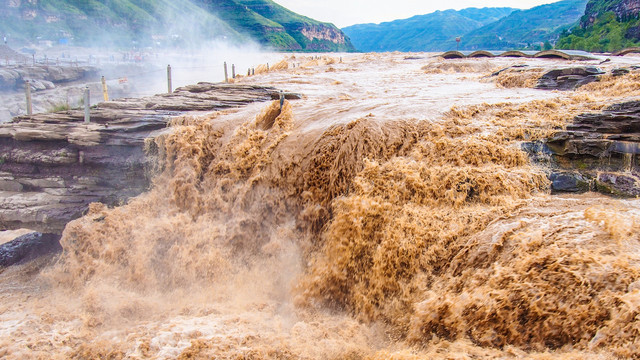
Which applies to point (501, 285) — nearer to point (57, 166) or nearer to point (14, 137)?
point (57, 166)

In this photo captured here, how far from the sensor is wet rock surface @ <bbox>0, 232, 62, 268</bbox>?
8.49 metres

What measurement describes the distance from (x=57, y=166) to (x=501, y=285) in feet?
29.0

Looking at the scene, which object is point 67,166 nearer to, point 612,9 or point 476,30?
point 612,9

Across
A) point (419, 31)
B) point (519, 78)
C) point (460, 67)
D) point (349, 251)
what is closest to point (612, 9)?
point (460, 67)

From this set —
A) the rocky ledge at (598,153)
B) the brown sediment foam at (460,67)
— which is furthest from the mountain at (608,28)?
the rocky ledge at (598,153)

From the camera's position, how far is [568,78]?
9.94 metres

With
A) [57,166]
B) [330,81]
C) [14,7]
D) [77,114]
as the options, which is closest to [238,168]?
[57,166]

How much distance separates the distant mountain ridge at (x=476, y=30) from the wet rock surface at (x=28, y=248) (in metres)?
66.0

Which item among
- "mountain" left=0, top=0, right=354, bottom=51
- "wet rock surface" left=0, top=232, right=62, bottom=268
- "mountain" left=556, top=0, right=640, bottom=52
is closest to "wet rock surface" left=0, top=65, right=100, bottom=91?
"mountain" left=0, top=0, right=354, bottom=51

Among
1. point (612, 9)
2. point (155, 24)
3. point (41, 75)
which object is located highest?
point (155, 24)

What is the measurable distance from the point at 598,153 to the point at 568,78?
203 inches

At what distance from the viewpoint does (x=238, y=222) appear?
688cm

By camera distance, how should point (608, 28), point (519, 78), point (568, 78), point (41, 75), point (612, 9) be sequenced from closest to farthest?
point (568, 78), point (519, 78), point (41, 75), point (608, 28), point (612, 9)

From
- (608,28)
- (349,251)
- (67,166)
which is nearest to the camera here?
(349,251)
